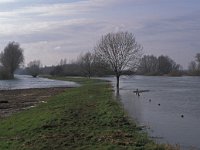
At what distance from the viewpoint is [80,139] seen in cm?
1447

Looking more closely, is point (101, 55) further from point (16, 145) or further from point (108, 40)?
point (16, 145)

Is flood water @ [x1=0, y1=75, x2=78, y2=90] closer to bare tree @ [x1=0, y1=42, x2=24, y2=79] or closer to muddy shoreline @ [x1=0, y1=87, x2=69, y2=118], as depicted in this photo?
muddy shoreline @ [x1=0, y1=87, x2=69, y2=118]

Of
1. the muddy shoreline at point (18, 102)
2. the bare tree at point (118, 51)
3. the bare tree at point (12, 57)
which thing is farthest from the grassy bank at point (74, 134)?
the bare tree at point (12, 57)

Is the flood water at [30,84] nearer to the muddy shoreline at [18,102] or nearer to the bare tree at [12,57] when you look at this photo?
the muddy shoreline at [18,102]

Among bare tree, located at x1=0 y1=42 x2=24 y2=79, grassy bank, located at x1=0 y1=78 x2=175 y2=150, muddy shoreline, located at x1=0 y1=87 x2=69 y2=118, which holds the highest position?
bare tree, located at x1=0 y1=42 x2=24 y2=79

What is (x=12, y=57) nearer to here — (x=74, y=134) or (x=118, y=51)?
(x=118, y=51)

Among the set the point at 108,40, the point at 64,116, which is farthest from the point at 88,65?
the point at 64,116

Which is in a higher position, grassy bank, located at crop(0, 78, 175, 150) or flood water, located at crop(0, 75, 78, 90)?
grassy bank, located at crop(0, 78, 175, 150)

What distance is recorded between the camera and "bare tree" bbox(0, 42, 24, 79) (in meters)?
167

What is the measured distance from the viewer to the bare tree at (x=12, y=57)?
167 metres

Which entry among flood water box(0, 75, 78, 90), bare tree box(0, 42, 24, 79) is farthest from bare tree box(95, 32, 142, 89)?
bare tree box(0, 42, 24, 79)

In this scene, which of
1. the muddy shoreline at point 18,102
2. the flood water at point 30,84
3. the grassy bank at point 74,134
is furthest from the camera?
the flood water at point 30,84

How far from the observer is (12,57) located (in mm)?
167500

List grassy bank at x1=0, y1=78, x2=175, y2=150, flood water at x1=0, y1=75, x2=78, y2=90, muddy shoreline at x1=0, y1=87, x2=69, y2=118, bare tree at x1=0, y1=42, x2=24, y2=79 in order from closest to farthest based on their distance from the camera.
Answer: grassy bank at x1=0, y1=78, x2=175, y2=150 < muddy shoreline at x1=0, y1=87, x2=69, y2=118 < flood water at x1=0, y1=75, x2=78, y2=90 < bare tree at x1=0, y1=42, x2=24, y2=79
